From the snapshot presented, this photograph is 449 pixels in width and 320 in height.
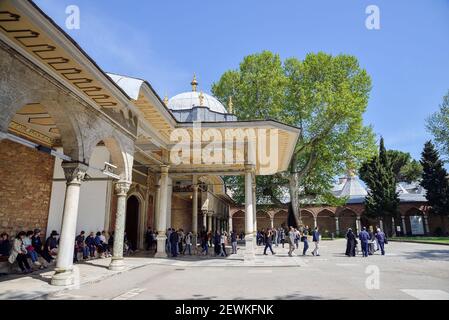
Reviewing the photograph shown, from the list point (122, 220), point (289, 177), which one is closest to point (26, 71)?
point (122, 220)

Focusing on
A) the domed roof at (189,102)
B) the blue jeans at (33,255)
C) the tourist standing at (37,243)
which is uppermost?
the domed roof at (189,102)

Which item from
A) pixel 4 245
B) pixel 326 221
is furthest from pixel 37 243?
pixel 326 221

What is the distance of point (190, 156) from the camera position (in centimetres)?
1515

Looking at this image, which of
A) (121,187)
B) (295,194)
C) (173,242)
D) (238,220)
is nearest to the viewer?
(121,187)

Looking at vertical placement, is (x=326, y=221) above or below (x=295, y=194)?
below

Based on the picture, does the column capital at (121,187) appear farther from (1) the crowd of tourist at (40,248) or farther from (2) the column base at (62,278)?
(2) the column base at (62,278)

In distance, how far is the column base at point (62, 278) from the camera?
6.85 meters

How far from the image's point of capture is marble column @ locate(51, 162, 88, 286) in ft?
22.8

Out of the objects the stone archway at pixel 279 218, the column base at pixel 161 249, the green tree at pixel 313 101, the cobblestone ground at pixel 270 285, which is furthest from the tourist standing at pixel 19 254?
the stone archway at pixel 279 218

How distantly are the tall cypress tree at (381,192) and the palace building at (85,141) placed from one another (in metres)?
23.6

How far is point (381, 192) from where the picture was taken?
3675cm

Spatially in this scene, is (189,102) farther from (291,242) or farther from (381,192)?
(381,192)

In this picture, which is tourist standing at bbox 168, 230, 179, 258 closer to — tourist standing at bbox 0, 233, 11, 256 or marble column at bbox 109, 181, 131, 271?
marble column at bbox 109, 181, 131, 271

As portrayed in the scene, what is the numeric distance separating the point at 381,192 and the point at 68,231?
121ft
